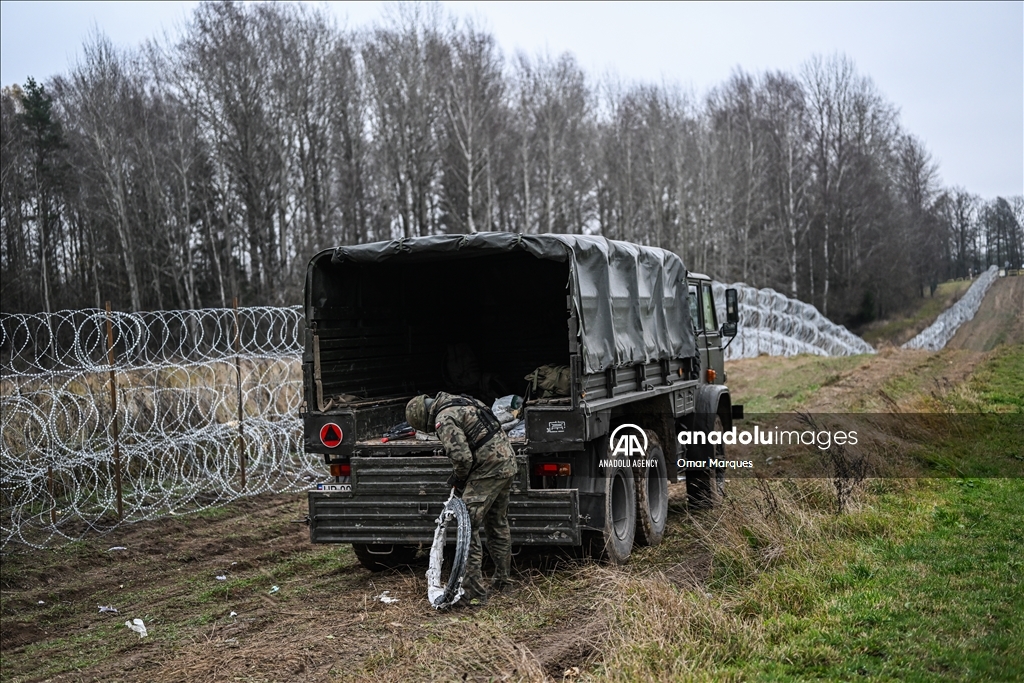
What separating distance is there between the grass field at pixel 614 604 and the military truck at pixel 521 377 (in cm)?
55

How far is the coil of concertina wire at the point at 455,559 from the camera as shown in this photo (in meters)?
6.67

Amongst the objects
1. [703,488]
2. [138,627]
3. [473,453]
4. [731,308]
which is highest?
[731,308]

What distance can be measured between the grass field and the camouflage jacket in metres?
0.98

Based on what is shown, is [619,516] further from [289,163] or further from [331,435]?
[289,163]

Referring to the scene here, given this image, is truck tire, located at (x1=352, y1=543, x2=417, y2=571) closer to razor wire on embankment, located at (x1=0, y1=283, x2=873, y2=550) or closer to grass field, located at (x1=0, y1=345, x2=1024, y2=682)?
grass field, located at (x1=0, y1=345, x2=1024, y2=682)

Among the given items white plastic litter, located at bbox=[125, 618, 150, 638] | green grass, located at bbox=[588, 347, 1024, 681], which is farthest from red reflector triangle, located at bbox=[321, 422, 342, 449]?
green grass, located at bbox=[588, 347, 1024, 681]

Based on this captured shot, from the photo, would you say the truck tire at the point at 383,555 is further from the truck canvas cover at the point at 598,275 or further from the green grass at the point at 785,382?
the green grass at the point at 785,382

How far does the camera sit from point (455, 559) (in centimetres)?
668

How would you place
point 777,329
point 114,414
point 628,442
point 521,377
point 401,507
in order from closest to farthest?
point 401,507 < point 628,442 < point 521,377 < point 114,414 < point 777,329

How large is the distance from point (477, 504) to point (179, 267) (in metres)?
27.7

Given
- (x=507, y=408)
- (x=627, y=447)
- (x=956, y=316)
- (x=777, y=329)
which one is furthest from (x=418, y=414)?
(x=777, y=329)

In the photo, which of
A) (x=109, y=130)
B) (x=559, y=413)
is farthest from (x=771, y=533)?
(x=109, y=130)

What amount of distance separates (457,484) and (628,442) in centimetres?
191

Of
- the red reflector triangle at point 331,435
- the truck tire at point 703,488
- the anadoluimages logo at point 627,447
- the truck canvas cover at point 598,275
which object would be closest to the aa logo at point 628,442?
the anadoluimages logo at point 627,447
